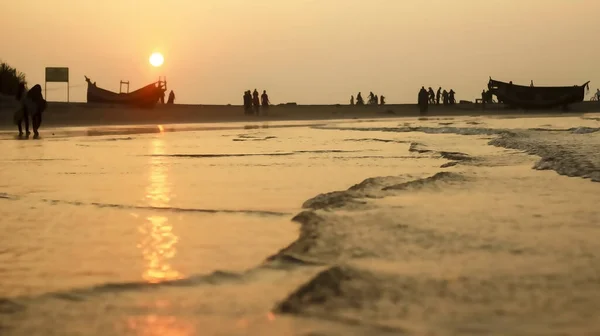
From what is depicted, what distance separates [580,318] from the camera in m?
2.06

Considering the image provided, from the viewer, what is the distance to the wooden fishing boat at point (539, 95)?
5238 cm

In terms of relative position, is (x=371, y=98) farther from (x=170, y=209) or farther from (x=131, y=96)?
(x=170, y=209)

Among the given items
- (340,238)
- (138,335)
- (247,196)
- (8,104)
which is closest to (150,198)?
(247,196)

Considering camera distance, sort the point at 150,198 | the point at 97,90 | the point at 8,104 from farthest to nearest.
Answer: the point at 97,90 → the point at 8,104 → the point at 150,198

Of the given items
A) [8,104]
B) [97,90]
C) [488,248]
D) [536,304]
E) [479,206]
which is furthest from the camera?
[97,90]

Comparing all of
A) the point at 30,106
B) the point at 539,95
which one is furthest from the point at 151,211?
the point at 539,95

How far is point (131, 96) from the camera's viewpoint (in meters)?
47.8

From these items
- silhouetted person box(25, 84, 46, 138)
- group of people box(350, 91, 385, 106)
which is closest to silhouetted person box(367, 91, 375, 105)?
group of people box(350, 91, 385, 106)

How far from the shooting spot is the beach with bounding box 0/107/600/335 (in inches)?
82.2

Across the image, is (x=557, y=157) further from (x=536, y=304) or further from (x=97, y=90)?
(x=97, y=90)

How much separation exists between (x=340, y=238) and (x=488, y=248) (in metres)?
0.61

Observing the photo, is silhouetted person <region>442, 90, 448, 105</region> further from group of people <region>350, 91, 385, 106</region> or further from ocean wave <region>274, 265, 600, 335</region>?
ocean wave <region>274, 265, 600, 335</region>

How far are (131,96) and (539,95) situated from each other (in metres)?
27.6

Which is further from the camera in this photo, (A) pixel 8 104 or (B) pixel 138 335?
(A) pixel 8 104
